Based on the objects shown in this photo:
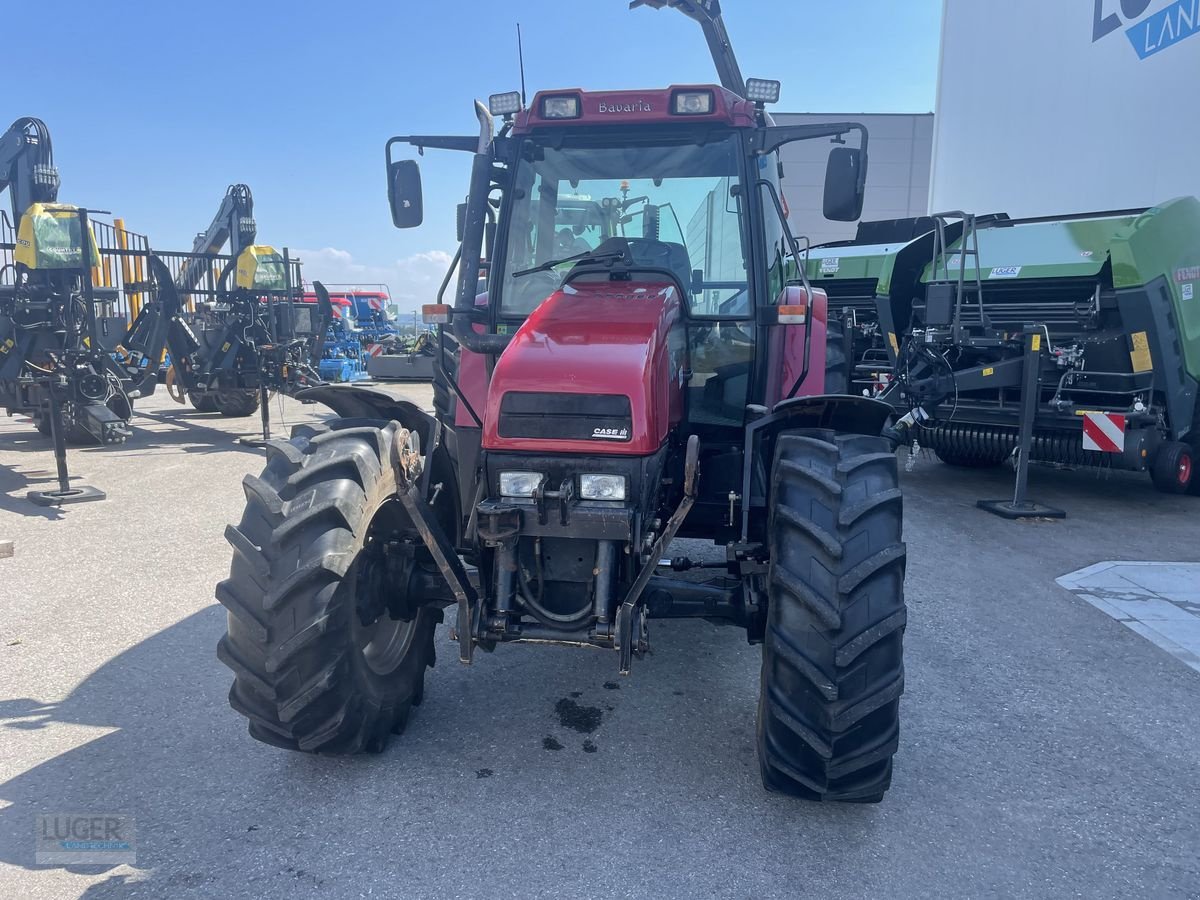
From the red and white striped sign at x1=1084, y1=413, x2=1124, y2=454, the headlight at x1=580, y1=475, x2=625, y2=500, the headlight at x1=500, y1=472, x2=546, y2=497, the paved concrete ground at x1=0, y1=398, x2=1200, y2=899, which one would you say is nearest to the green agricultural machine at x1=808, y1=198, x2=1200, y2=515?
the red and white striped sign at x1=1084, y1=413, x2=1124, y2=454

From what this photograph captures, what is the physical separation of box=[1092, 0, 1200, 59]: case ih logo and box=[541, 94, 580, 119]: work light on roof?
31.0 ft

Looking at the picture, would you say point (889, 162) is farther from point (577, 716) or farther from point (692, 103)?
point (577, 716)

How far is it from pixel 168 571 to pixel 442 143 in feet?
10.9

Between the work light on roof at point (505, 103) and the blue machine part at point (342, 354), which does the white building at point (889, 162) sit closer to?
the blue machine part at point (342, 354)

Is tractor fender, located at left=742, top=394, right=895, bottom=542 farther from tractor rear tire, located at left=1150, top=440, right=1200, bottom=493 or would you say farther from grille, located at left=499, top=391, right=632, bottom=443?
tractor rear tire, located at left=1150, top=440, right=1200, bottom=493

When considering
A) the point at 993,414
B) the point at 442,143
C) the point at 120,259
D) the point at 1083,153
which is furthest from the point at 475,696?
the point at 1083,153

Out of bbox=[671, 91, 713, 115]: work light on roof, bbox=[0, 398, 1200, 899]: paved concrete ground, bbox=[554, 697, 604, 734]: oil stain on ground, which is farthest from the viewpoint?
bbox=[671, 91, 713, 115]: work light on roof

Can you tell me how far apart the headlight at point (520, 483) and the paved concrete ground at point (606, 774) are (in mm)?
1026

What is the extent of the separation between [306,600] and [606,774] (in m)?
1.24

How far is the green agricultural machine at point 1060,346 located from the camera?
6.94 m

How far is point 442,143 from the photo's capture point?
4.14 meters

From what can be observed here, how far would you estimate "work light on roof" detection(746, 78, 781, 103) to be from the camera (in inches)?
154

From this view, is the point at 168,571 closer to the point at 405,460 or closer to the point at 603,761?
the point at 405,460

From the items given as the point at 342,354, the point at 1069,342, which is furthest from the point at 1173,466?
the point at 342,354
